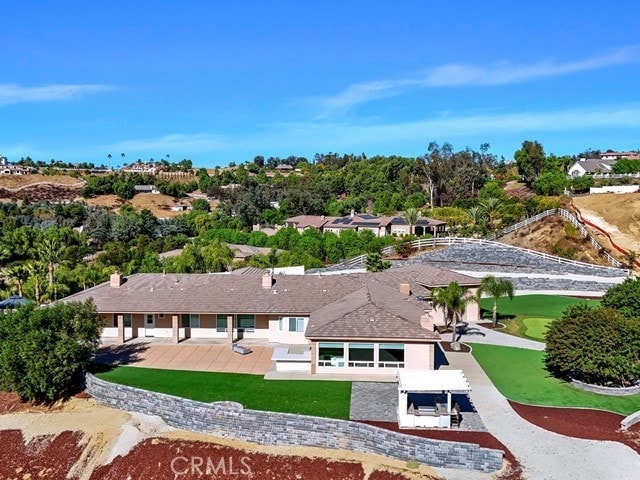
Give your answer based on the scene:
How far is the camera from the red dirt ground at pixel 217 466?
1800cm

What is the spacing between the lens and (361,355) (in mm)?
24984

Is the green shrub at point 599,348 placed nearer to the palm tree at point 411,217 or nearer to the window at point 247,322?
the window at point 247,322

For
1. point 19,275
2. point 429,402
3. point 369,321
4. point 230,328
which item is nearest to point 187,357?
point 230,328

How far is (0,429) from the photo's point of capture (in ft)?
72.4

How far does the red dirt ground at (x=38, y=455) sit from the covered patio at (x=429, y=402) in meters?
12.0

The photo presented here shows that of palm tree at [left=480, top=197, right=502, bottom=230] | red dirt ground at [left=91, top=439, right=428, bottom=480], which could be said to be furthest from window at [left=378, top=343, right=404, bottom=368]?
palm tree at [left=480, top=197, right=502, bottom=230]

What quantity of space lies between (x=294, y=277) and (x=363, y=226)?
40.4 metres

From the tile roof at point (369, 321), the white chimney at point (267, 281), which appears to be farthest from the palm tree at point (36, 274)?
the tile roof at point (369, 321)

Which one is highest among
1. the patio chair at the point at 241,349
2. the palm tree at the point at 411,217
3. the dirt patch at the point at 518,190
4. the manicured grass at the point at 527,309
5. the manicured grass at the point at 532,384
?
the dirt patch at the point at 518,190

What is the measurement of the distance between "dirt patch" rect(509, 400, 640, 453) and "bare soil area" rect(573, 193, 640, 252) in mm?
37343

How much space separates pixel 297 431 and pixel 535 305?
2676 centimetres

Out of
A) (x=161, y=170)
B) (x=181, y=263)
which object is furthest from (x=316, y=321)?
(x=161, y=170)

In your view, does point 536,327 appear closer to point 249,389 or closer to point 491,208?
point 249,389

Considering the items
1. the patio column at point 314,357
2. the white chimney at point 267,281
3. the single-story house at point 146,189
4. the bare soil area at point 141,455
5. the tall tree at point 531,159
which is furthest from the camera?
the single-story house at point 146,189
